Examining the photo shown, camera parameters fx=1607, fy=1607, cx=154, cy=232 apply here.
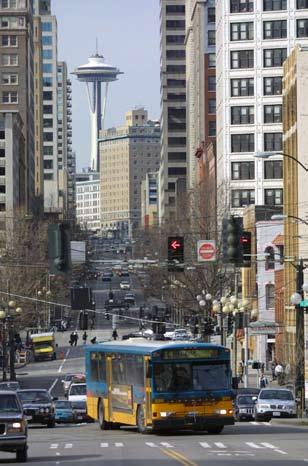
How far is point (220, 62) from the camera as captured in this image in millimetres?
141750

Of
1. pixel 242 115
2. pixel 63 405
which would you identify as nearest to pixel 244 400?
pixel 63 405

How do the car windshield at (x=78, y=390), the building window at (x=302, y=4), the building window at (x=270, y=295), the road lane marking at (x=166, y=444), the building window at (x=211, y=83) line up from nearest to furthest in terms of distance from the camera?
the road lane marking at (x=166, y=444) < the car windshield at (x=78, y=390) < the building window at (x=270, y=295) < the building window at (x=302, y=4) < the building window at (x=211, y=83)

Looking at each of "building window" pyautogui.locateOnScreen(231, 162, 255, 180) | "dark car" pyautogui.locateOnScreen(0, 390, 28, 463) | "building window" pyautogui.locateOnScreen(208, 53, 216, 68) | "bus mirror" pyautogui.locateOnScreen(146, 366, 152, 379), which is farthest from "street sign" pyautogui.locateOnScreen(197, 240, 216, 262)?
"building window" pyautogui.locateOnScreen(208, 53, 216, 68)

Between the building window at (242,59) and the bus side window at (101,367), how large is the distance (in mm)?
87067

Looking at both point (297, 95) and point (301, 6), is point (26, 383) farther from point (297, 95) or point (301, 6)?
point (301, 6)

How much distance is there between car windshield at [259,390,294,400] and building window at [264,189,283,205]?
72.2 meters

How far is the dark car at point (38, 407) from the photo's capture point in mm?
57469

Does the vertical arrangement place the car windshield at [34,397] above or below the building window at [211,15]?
below

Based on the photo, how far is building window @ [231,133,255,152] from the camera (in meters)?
137

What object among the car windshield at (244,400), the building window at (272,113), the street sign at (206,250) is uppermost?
the building window at (272,113)

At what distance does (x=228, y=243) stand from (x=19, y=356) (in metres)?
83.4

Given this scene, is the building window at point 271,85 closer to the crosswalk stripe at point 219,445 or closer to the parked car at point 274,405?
the parked car at point 274,405

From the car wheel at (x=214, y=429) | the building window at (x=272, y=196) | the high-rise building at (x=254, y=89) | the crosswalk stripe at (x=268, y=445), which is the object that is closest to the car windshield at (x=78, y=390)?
the car wheel at (x=214, y=429)

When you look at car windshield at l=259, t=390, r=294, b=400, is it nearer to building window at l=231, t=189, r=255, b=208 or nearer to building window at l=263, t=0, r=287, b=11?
building window at l=231, t=189, r=255, b=208
